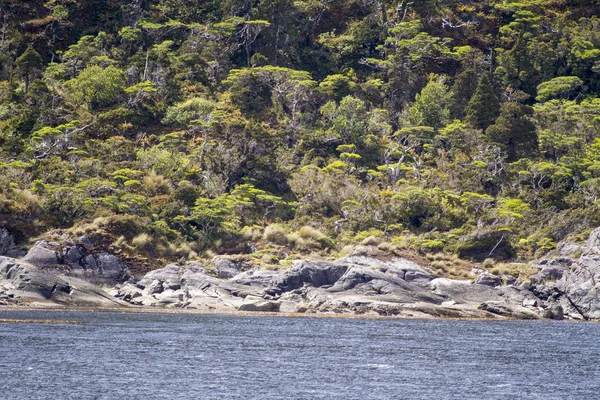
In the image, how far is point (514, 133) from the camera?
75.8 metres

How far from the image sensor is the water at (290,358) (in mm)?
31266

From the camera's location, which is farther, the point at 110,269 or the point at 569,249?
the point at 569,249

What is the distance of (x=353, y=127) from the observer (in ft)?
261

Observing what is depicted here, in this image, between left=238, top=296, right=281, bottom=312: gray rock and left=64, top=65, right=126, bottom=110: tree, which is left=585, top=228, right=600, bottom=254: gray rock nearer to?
left=238, top=296, right=281, bottom=312: gray rock

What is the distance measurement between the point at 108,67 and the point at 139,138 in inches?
333

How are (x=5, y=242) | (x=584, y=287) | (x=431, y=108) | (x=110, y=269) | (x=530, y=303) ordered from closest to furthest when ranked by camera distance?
(x=584, y=287), (x=530, y=303), (x=110, y=269), (x=5, y=242), (x=431, y=108)

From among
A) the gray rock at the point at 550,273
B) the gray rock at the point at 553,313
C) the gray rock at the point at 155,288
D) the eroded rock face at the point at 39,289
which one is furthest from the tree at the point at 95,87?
the gray rock at the point at 553,313

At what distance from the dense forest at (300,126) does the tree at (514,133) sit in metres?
0.16

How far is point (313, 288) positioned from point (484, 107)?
95.5ft

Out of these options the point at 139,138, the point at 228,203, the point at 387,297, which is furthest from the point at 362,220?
the point at 139,138

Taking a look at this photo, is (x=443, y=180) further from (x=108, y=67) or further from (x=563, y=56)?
(x=108, y=67)

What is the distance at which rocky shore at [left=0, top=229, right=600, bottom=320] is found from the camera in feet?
180

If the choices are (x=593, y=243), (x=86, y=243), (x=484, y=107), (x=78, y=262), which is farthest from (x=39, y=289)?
(x=484, y=107)

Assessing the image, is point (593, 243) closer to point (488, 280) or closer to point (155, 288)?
point (488, 280)
